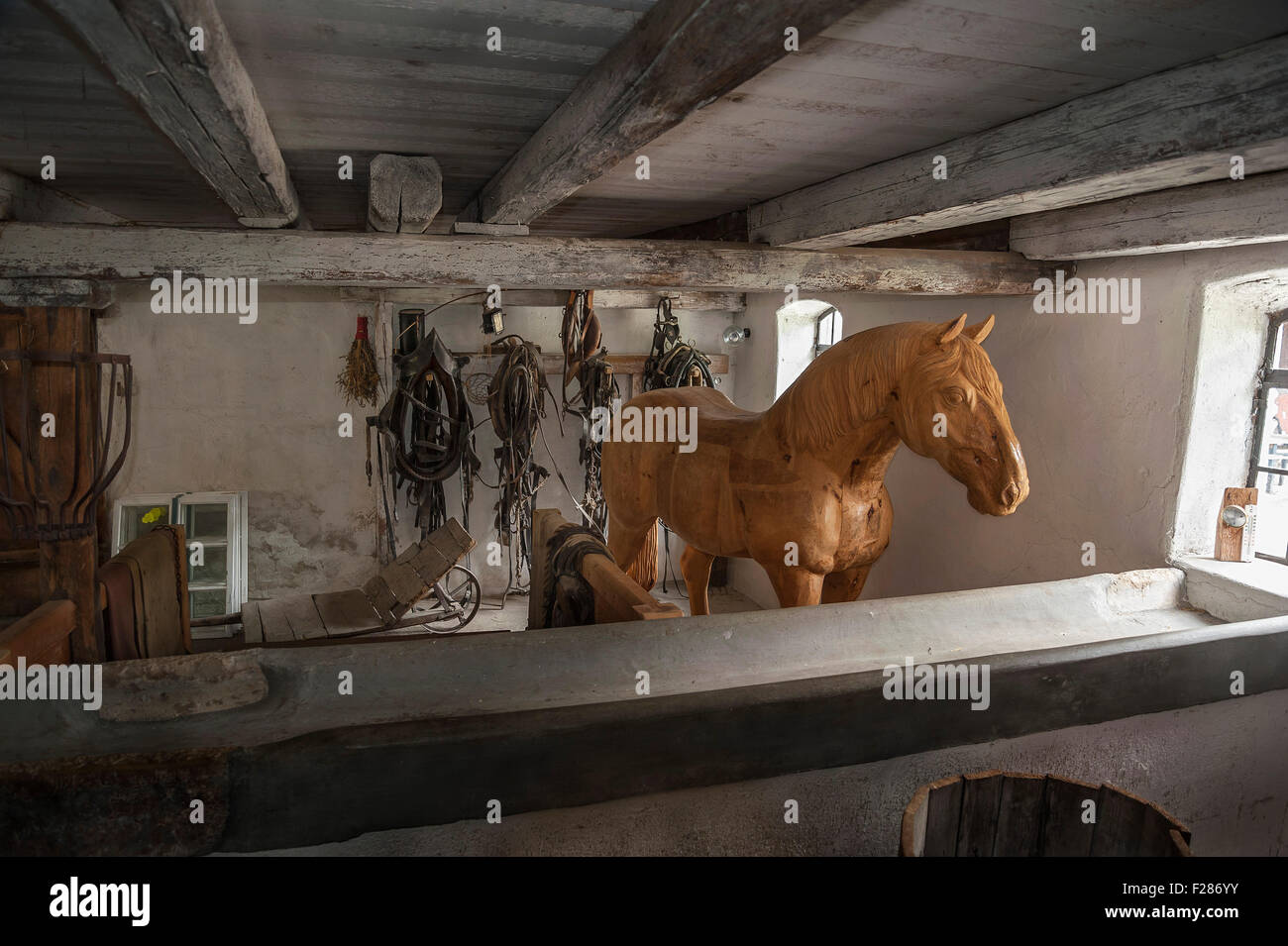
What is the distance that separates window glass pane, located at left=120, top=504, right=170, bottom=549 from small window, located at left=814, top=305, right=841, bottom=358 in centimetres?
496

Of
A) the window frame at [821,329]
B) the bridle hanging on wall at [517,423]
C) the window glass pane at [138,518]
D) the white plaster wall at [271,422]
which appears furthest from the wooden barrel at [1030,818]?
the window glass pane at [138,518]

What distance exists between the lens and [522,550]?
19.8ft

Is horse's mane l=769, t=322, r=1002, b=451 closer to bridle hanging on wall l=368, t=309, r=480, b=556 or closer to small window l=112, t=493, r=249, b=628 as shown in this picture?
bridle hanging on wall l=368, t=309, r=480, b=556

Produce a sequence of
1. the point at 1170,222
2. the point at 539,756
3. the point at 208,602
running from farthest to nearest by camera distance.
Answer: the point at 208,602
the point at 1170,222
the point at 539,756

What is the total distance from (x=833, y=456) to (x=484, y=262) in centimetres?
144

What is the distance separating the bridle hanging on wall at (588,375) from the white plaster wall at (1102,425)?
1.88 m

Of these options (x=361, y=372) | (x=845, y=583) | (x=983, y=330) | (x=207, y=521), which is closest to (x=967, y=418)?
(x=983, y=330)

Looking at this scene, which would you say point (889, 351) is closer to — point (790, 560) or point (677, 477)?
point (790, 560)

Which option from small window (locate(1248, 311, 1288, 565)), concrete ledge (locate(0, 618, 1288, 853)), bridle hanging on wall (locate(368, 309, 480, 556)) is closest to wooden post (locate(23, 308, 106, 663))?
concrete ledge (locate(0, 618, 1288, 853))

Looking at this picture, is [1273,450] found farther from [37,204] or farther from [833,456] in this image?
[37,204]

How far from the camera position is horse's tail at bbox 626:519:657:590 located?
4224 mm

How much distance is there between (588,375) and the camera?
541 cm

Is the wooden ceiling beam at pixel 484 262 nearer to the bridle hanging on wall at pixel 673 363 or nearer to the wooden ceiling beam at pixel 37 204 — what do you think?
the wooden ceiling beam at pixel 37 204
